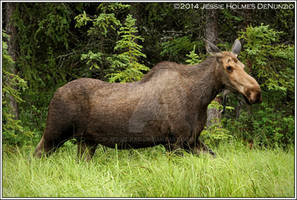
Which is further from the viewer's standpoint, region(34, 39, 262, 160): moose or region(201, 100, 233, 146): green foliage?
region(201, 100, 233, 146): green foliage

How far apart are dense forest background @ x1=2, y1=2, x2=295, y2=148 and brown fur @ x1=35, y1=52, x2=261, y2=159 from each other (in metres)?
1.40

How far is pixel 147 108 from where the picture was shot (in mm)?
5391

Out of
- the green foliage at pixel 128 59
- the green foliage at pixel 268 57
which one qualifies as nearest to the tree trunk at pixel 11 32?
the green foliage at pixel 128 59

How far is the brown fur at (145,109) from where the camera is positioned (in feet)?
17.4

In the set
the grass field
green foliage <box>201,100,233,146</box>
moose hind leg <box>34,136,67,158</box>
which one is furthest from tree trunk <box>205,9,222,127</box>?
moose hind leg <box>34,136,67,158</box>

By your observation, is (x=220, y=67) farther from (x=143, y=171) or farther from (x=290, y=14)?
(x=290, y=14)

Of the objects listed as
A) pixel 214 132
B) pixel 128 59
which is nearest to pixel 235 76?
pixel 214 132

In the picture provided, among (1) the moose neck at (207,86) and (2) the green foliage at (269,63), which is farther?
(2) the green foliage at (269,63)

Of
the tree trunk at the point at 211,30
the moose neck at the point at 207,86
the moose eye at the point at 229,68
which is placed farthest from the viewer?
the tree trunk at the point at 211,30

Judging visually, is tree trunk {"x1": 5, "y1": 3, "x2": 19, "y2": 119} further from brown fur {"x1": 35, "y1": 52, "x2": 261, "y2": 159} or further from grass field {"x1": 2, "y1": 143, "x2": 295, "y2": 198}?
grass field {"x1": 2, "y1": 143, "x2": 295, "y2": 198}

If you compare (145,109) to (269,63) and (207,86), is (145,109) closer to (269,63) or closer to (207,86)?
(207,86)

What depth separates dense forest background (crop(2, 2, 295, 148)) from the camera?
7.16 m

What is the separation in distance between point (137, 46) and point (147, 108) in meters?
2.84

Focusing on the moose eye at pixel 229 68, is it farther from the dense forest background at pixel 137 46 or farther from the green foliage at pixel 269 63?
the green foliage at pixel 269 63
